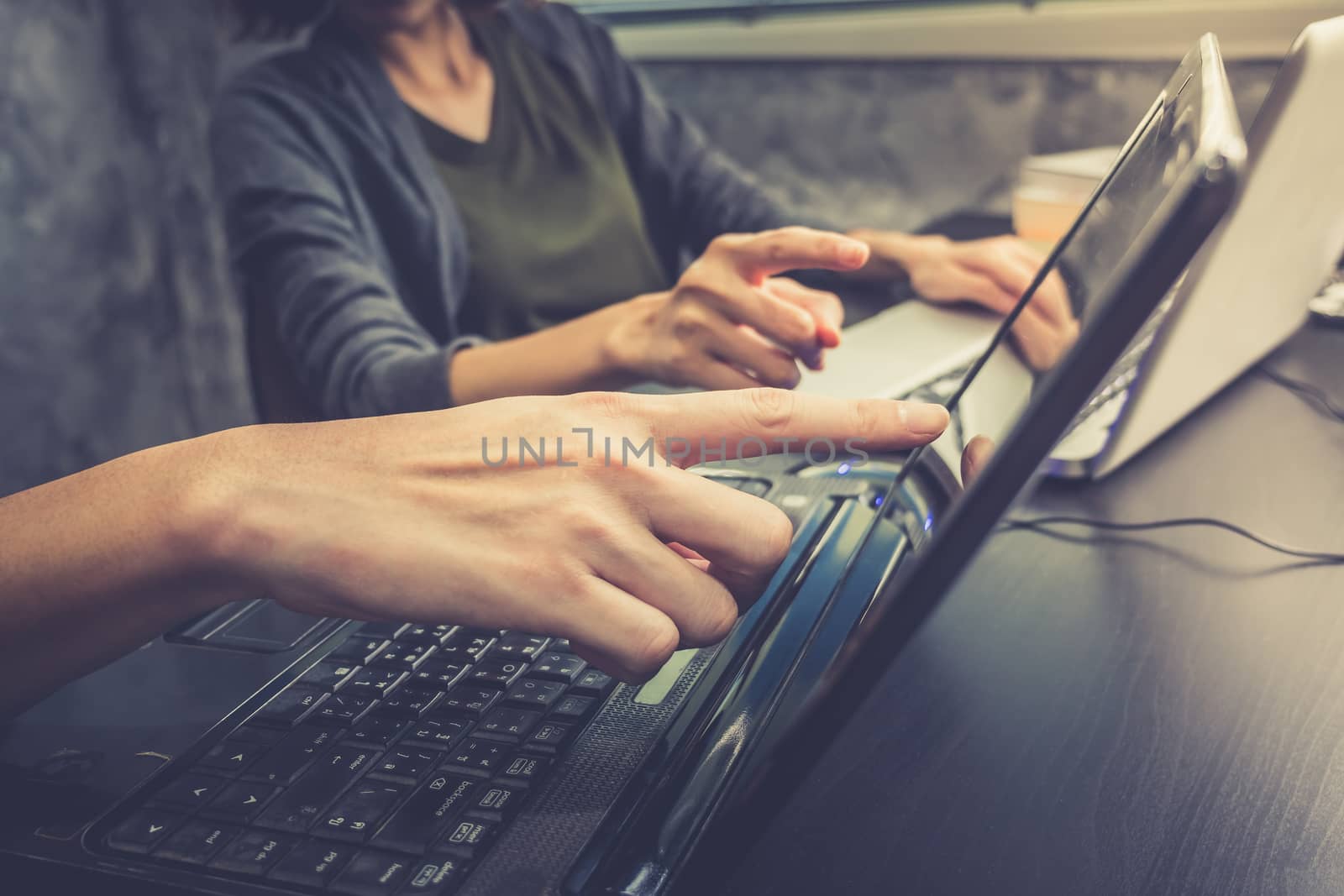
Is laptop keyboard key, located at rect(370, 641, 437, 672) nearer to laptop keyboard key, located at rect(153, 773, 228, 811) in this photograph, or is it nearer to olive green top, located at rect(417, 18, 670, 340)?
laptop keyboard key, located at rect(153, 773, 228, 811)

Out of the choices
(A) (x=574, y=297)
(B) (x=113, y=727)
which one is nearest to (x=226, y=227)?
(A) (x=574, y=297)

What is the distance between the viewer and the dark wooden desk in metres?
0.30

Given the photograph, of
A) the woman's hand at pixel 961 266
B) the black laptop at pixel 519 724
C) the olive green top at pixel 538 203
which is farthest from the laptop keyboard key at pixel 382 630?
the olive green top at pixel 538 203

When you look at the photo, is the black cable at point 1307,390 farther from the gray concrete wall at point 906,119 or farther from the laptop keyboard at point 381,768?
the gray concrete wall at point 906,119

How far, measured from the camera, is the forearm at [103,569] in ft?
1.09

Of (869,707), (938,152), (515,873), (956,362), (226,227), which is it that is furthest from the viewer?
(938,152)

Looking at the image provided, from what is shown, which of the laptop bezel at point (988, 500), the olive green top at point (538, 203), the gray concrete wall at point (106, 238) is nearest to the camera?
the laptop bezel at point (988, 500)

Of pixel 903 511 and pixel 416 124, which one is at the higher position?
pixel 416 124

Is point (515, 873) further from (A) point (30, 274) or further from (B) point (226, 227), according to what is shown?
(A) point (30, 274)

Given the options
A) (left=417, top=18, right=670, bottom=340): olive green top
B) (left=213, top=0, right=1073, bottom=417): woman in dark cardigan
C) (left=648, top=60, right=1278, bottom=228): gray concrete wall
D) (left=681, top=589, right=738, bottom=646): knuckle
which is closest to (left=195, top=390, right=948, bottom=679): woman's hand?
(left=681, top=589, right=738, bottom=646): knuckle

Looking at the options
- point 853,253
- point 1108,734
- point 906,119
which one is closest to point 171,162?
point 906,119

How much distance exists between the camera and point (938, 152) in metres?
1.51

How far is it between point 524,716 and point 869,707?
0.46ft

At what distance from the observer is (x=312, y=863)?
283mm
